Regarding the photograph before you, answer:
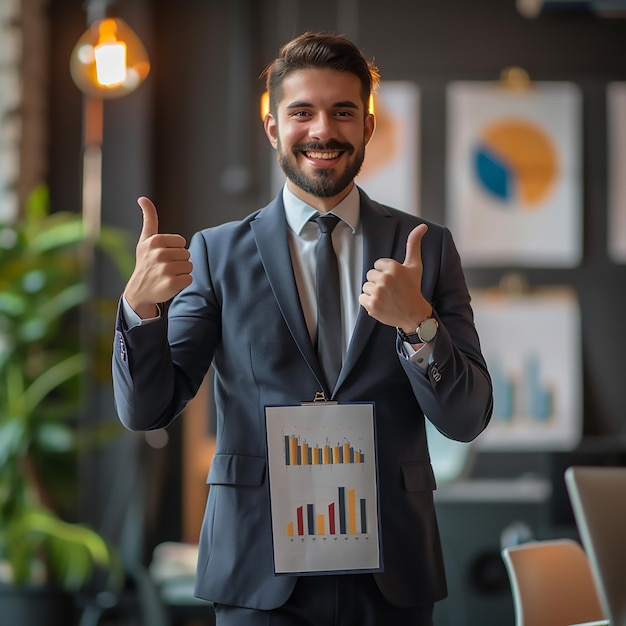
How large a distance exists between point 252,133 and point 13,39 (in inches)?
52.1

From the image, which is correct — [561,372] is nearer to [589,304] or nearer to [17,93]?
[589,304]

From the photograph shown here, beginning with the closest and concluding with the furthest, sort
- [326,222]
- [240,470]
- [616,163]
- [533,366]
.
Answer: [240,470] < [326,222] < [533,366] < [616,163]

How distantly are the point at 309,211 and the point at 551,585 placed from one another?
0.99m

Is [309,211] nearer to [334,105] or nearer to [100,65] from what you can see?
[334,105]

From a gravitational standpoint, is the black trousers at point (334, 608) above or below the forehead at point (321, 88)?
below

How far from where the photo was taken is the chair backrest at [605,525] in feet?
7.04

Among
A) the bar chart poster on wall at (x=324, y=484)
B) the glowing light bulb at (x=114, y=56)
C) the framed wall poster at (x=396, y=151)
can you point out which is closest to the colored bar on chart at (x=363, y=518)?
the bar chart poster on wall at (x=324, y=484)

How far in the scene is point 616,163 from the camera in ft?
18.9

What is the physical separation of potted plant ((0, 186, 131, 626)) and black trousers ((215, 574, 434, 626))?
277cm

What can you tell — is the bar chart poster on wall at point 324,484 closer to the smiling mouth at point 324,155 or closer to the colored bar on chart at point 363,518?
the colored bar on chart at point 363,518

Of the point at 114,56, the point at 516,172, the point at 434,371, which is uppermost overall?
the point at 114,56

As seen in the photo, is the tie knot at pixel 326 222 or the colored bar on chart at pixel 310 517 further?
the tie knot at pixel 326 222

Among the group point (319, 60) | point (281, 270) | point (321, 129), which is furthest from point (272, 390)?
point (319, 60)

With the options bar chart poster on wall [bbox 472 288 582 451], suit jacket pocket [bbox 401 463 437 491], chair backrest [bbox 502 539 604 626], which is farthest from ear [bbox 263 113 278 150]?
bar chart poster on wall [bbox 472 288 582 451]
